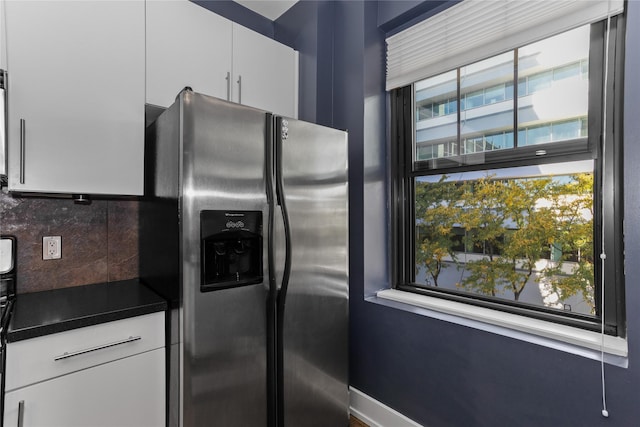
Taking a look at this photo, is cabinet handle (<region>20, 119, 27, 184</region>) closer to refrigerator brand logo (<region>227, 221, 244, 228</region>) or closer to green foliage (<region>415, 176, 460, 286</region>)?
refrigerator brand logo (<region>227, 221, 244, 228</region>)

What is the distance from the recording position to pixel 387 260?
2.13 meters

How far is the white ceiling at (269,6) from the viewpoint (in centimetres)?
228

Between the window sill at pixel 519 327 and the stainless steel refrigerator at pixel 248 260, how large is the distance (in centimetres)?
40

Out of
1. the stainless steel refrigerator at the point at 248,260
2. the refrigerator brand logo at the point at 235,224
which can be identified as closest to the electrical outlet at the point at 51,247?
the stainless steel refrigerator at the point at 248,260

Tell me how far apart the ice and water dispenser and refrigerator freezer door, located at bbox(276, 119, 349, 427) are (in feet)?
0.53

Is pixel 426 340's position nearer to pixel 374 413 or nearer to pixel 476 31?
pixel 374 413

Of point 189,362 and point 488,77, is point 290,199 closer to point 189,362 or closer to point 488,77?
point 189,362

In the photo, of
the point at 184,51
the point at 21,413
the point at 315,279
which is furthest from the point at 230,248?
the point at 184,51

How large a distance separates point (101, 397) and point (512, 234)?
6.55 ft

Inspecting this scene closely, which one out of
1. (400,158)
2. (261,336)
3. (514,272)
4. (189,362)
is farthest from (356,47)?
(189,362)

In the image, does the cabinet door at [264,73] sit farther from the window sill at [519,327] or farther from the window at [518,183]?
the window sill at [519,327]

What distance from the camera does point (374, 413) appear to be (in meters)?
1.92

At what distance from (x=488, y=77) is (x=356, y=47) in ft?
2.70

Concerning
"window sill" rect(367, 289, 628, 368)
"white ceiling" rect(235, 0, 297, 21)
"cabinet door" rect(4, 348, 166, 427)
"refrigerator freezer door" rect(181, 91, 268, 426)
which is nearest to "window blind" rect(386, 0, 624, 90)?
"white ceiling" rect(235, 0, 297, 21)
